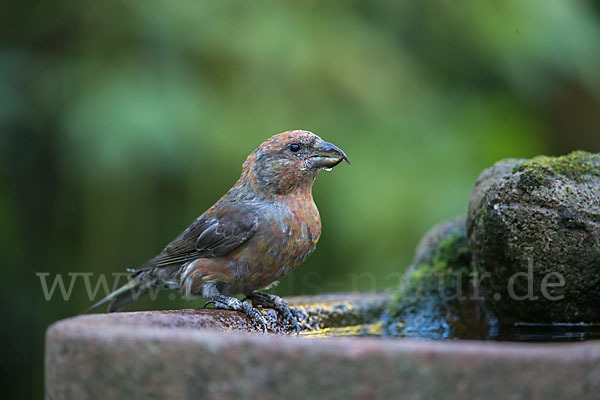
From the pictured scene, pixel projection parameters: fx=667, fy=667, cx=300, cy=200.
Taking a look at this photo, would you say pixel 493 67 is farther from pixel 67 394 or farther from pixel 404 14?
pixel 67 394

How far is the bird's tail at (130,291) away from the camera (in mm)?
4047

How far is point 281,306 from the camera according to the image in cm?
365

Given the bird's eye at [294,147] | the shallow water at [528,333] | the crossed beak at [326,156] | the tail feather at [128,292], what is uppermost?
the bird's eye at [294,147]

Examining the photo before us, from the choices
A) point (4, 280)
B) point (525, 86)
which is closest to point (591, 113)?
point (525, 86)

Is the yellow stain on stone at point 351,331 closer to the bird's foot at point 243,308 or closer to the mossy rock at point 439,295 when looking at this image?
the mossy rock at point 439,295

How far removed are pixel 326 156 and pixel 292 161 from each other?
193 millimetres

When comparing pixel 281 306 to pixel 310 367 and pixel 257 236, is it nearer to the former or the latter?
pixel 257 236

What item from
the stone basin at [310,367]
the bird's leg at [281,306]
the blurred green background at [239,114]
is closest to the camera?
the stone basin at [310,367]

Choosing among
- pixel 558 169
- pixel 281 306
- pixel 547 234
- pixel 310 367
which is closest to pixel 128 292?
pixel 281 306

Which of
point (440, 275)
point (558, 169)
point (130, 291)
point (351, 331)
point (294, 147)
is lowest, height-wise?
point (351, 331)

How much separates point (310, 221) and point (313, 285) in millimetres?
3283

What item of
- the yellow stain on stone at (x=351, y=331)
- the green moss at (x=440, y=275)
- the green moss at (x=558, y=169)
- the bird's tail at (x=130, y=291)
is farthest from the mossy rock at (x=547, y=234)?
the bird's tail at (x=130, y=291)

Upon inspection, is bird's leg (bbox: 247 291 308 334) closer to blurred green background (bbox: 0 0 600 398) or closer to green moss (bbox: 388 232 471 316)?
green moss (bbox: 388 232 471 316)

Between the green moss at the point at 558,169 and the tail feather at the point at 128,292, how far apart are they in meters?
2.21
